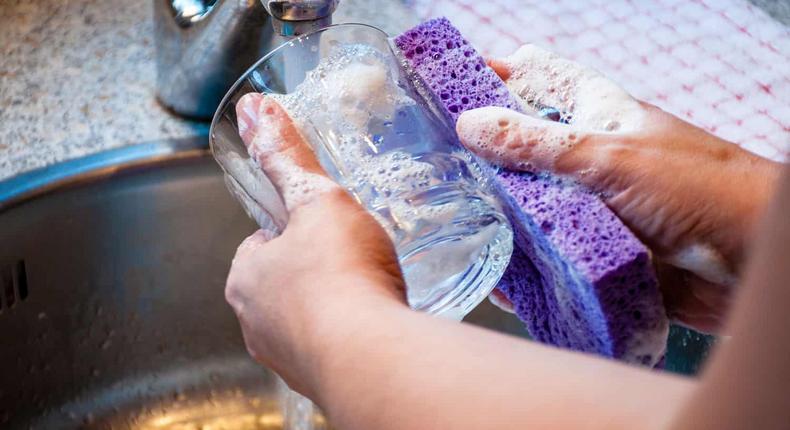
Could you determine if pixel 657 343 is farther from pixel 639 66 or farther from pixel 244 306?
pixel 639 66

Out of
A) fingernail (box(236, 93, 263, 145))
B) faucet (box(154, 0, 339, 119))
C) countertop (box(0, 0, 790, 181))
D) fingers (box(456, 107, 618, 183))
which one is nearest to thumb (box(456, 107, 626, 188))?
fingers (box(456, 107, 618, 183))

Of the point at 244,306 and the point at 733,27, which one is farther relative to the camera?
the point at 733,27

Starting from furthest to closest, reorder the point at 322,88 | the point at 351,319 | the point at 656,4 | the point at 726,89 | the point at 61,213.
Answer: the point at 656,4 < the point at 726,89 < the point at 61,213 < the point at 322,88 < the point at 351,319

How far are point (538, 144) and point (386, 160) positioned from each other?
3.3 inches

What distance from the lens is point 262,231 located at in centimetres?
52

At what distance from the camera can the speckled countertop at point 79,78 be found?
79cm

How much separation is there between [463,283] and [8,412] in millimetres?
489

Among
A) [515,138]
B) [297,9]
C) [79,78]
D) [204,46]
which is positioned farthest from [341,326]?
[79,78]

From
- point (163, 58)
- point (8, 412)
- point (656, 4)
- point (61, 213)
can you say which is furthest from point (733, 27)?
point (8, 412)

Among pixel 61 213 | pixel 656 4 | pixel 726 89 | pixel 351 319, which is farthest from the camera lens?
pixel 656 4

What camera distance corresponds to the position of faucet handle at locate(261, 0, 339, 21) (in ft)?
1.97

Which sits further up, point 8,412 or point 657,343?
point 657,343

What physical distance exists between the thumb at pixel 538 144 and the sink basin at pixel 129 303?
13.2 inches

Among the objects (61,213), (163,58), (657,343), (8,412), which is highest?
(657,343)
